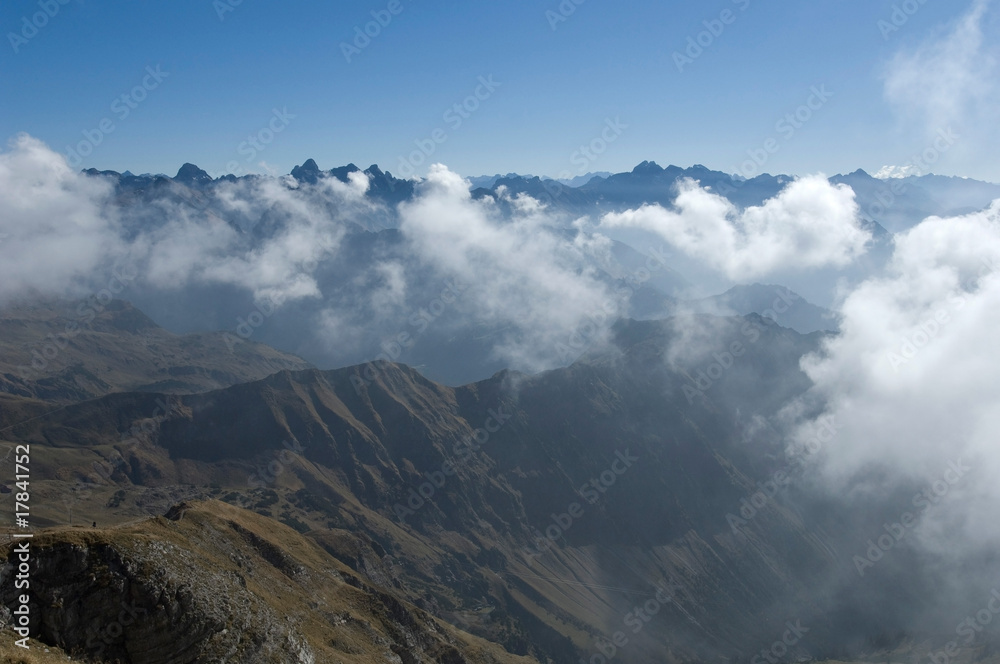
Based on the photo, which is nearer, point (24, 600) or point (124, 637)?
point (24, 600)

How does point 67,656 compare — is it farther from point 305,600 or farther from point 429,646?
point 429,646

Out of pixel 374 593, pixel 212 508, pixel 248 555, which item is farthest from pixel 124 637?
pixel 374 593

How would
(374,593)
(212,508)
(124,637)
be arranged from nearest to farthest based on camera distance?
1. (124,637)
2. (212,508)
3. (374,593)

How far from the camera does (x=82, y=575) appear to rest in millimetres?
62312

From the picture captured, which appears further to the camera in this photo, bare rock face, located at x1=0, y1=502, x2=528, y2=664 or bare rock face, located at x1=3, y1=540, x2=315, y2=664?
bare rock face, located at x1=0, y1=502, x2=528, y2=664

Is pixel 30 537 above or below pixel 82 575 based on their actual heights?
above

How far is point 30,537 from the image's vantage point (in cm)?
6159

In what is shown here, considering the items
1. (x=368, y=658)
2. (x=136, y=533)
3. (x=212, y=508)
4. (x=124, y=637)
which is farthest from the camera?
(x=212, y=508)

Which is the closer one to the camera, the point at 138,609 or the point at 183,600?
the point at 138,609

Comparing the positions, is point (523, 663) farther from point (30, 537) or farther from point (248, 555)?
point (30, 537)

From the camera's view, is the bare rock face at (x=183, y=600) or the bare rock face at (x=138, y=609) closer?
the bare rock face at (x=138, y=609)

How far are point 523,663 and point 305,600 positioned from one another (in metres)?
96.3

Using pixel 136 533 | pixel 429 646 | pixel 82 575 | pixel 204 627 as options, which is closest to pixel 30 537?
pixel 82 575

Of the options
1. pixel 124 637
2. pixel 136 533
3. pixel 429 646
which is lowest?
pixel 429 646
